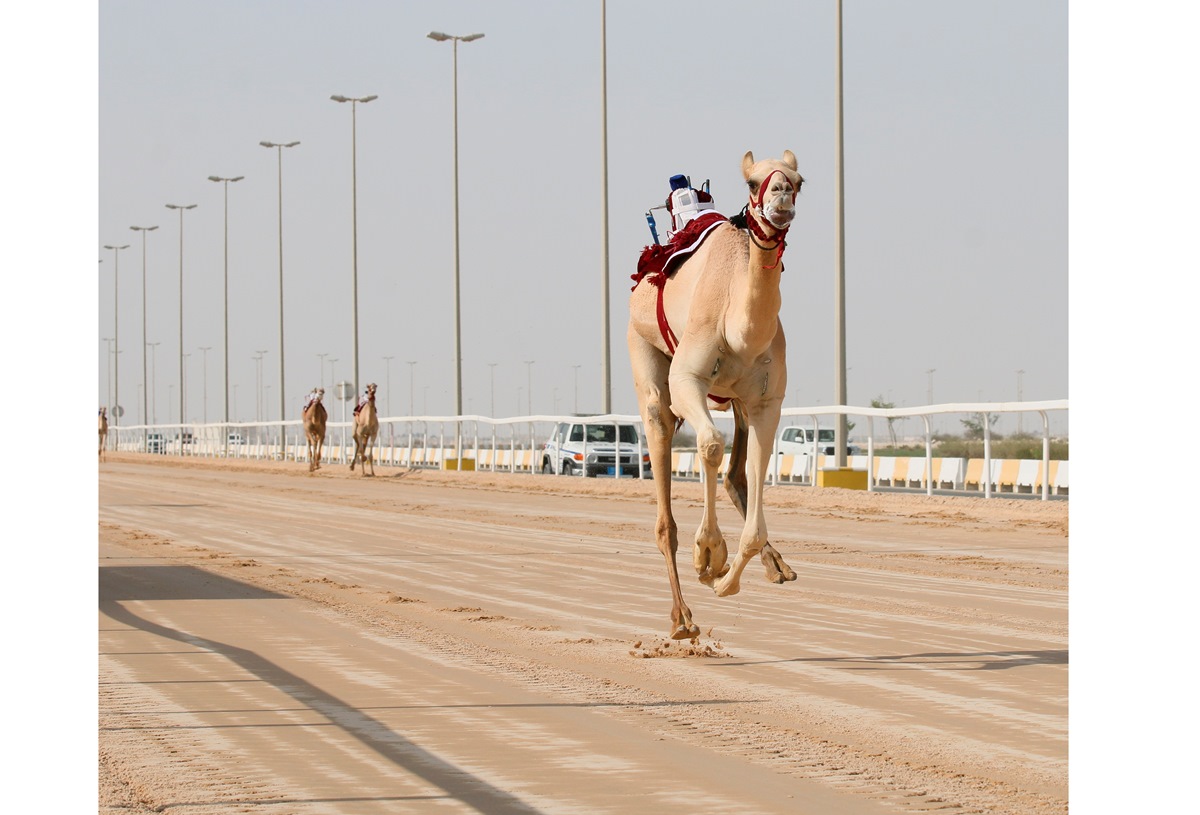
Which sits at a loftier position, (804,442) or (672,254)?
(672,254)

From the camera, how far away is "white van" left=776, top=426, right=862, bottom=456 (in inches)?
1253

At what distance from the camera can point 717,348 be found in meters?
9.66

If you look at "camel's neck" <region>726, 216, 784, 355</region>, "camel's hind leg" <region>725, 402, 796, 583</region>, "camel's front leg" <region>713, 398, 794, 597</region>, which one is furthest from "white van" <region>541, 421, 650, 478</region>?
"camel's neck" <region>726, 216, 784, 355</region>

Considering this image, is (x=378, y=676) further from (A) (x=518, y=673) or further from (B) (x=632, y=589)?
(B) (x=632, y=589)

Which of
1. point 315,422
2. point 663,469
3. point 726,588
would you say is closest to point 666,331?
point 663,469

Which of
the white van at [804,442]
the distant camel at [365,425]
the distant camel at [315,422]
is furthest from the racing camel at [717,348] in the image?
the distant camel at [315,422]

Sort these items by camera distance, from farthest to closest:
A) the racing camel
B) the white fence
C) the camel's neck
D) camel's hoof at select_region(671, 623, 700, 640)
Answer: the white fence < camel's hoof at select_region(671, 623, 700, 640) < the camel's neck < the racing camel

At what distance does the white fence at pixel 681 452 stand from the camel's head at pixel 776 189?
6205mm

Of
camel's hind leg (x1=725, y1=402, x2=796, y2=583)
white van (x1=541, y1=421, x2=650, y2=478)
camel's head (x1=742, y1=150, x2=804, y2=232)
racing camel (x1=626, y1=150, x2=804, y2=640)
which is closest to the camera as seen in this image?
camel's head (x1=742, y1=150, x2=804, y2=232)

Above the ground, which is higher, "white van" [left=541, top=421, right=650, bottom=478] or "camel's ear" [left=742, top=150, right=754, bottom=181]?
"camel's ear" [left=742, top=150, right=754, bottom=181]

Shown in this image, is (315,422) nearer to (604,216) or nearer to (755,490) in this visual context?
(604,216)

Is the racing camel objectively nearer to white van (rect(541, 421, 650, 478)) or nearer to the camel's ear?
the camel's ear

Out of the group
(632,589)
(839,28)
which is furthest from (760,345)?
(839,28)

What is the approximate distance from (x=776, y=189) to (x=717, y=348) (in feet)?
4.59
